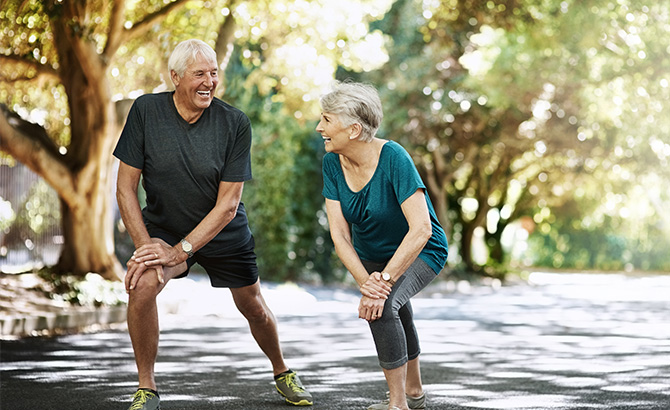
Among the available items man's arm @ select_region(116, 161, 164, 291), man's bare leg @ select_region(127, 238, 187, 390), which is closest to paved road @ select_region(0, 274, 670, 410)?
man's bare leg @ select_region(127, 238, 187, 390)

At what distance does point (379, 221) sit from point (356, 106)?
0.64 meters

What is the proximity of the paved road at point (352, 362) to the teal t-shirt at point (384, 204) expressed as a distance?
119 cm

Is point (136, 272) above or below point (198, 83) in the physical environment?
below

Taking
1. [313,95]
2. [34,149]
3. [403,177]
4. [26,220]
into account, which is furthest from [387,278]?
[26,220]

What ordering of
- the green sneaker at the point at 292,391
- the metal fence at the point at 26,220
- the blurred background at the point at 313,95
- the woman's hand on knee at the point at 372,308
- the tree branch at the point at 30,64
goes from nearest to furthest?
the woman's hand on knee at the point at 372,308, the green sneaker at the point at 292,391, the tree branch at the point at 30,64, the blurred background at the point at 313,95, the metal fence at the point at 26,220

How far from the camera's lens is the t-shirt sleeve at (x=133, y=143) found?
5055 millimetres

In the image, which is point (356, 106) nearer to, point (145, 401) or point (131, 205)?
point (131, 205)

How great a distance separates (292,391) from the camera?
5.75m

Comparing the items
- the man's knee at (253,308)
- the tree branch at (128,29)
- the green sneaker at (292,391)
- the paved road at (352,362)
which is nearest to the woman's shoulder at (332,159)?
the man's knee at (253,308)

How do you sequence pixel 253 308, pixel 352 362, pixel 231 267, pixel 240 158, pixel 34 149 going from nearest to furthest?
pixel 240 158 < pixel 231 267 < pixel 253 308 < pixel 352 362 < pixel 34 149

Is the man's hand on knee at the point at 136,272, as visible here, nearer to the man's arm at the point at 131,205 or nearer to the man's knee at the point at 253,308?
the man's arm at the point at 131,205

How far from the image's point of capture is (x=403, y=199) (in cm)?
487

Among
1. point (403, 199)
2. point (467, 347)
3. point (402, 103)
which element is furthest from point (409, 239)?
point (402, 103)

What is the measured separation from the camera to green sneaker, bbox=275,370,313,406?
575cm
